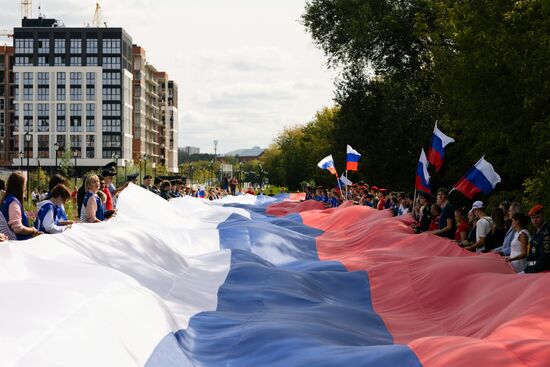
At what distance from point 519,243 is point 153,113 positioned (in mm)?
161977

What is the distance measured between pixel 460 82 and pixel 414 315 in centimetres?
1550

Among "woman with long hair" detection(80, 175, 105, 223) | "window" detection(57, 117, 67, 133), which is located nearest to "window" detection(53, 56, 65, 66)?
"window" detection(57, 117, 67, 133)

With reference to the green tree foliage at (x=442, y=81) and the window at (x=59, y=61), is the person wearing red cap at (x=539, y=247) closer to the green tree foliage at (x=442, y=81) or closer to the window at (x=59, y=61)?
the green tree foliage at (x=442, y=81)

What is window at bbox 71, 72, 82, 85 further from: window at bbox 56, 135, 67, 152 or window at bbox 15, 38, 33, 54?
window at bbox 56, 135, 67, 152

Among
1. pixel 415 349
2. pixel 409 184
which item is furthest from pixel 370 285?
pixel 409 184

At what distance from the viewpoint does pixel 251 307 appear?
1045 cm

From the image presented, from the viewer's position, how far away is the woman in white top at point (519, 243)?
11516 millimetres

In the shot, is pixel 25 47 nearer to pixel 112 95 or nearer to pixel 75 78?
pixel 75 78

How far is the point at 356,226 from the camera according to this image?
2145 centimetres

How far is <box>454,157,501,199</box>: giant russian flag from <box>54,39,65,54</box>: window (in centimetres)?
13042

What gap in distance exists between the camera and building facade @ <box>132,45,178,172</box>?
504 feet

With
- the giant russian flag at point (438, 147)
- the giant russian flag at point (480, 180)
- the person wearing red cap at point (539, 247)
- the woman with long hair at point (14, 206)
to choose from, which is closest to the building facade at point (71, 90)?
the giant russian flag at point (438, 147)

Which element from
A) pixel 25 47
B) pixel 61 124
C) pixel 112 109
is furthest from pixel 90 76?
pixel 25 47

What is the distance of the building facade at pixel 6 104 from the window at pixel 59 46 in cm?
1356
